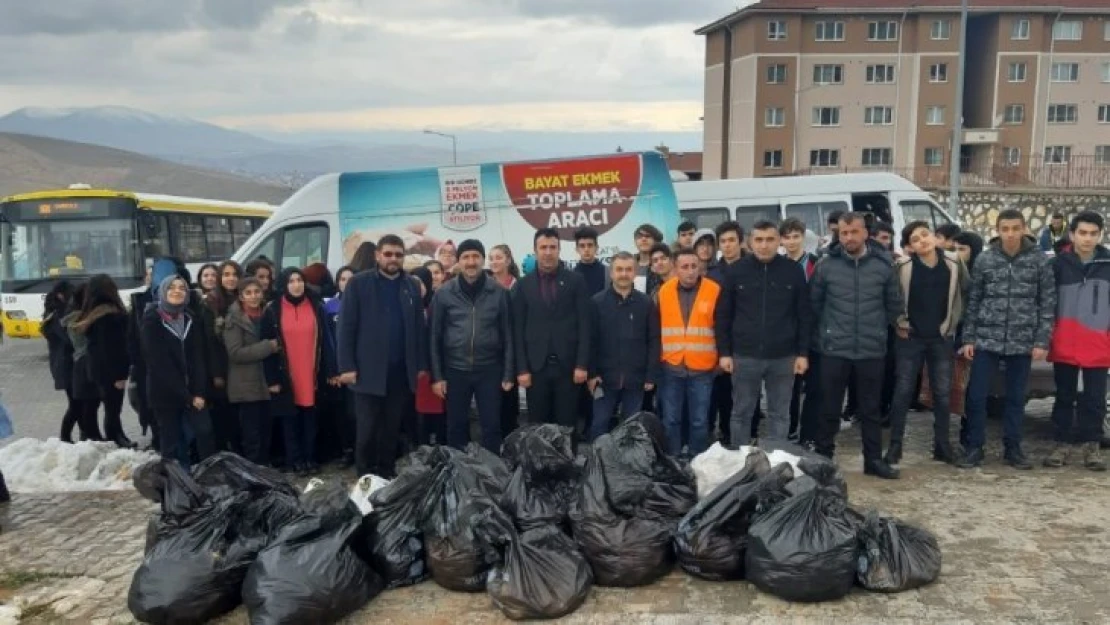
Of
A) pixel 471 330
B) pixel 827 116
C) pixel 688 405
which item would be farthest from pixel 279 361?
pixel 827 116

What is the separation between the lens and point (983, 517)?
526 centimetres

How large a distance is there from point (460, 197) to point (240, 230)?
9119mm

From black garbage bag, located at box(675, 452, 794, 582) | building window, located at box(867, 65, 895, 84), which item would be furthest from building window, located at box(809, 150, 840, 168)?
black garbage bag, located at box(675, 452, 794, 582)

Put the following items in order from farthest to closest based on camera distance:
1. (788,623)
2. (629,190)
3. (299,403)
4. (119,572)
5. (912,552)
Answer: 1. (629,190)
2. (299,403)
3. (119,572)
4. (912,552)
5. (788,623)

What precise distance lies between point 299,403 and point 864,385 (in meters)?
4.31

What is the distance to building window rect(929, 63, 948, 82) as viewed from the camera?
1745 inches

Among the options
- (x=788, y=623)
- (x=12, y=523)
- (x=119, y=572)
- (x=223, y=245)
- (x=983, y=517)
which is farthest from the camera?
(x=223, y=245)

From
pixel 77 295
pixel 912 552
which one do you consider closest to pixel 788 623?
pixel 912 552

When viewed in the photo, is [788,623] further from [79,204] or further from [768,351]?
[79,204]

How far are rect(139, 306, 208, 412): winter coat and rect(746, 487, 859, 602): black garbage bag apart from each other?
13.6 feet

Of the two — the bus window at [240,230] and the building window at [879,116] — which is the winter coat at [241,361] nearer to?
the bus window at [240,230]

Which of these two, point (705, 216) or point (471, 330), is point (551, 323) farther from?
point (705, 216)

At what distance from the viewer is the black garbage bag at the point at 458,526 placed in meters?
4.28

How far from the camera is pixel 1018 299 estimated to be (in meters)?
6.08
